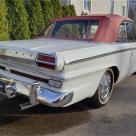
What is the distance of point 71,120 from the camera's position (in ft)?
15.4

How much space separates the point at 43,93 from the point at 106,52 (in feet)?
4.47

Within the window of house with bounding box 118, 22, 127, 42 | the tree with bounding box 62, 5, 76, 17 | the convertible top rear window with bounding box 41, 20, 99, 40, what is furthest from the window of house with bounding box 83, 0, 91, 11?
the window of house with bounding box 118, 22, 127, 42

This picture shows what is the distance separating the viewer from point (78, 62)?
4289mm

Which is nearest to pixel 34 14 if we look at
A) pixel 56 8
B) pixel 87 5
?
pixel 56 8

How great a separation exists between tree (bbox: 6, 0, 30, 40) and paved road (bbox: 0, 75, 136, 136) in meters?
4.72

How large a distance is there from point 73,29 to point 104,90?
1.34 metres

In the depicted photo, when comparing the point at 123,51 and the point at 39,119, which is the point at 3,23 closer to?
the point at 123,51

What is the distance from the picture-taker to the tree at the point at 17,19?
9852 mm

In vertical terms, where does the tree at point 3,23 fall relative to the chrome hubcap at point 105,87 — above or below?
above

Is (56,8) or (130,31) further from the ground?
(56,8)

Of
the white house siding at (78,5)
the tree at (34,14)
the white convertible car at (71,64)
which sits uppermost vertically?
Answer: the white house siding at (78,5)

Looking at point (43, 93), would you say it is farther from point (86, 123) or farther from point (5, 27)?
point (5, 27)

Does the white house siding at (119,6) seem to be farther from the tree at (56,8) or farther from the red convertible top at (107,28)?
the red convertible top at (107,28)

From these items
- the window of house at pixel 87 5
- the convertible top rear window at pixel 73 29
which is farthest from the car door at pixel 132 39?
the window of house at pixel 87 5
